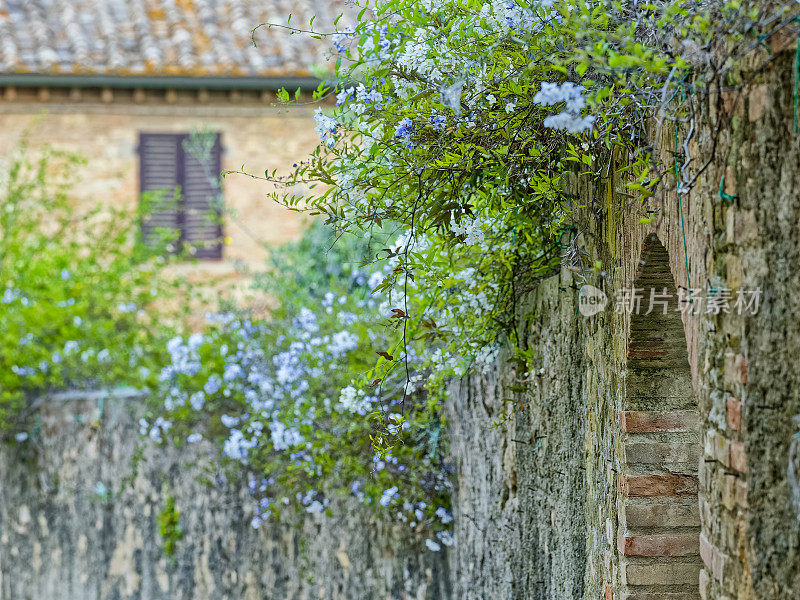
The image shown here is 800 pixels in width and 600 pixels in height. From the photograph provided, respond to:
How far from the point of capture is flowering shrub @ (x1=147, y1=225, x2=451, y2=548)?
15.8 ft

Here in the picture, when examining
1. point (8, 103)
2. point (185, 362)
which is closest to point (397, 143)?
point (185, 362)

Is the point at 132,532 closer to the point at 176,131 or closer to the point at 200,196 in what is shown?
the point at 200,196

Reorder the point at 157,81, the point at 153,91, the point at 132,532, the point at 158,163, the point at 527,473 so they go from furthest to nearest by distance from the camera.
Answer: the point at 158,163, the point at 153,91, the point at 157,81, the point at 132,532, the point at 527,473

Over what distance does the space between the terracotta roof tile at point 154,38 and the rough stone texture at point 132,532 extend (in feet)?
16.5

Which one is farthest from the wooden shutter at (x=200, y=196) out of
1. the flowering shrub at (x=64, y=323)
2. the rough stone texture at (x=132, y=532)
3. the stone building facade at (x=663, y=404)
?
the stone building facade at (x=663, y=404)

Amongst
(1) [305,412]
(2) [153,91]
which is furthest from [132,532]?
(2) [153,91]

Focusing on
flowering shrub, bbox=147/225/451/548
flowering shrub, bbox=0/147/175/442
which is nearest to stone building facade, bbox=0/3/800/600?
flowering shrub, bbox=147/225/451/548

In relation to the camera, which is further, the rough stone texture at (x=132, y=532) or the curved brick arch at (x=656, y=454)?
the rough stone texture at (x=132, y=532)

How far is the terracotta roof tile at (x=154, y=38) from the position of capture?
988cm

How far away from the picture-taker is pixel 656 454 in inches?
104

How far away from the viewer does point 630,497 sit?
2629mm

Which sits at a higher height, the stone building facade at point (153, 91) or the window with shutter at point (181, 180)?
the stone building facade at point (153, 91)

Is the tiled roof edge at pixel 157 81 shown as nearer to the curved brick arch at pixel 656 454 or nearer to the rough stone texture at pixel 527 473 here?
the rough stone texture at pixel 527 473

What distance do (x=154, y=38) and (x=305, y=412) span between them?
692 centimetres
